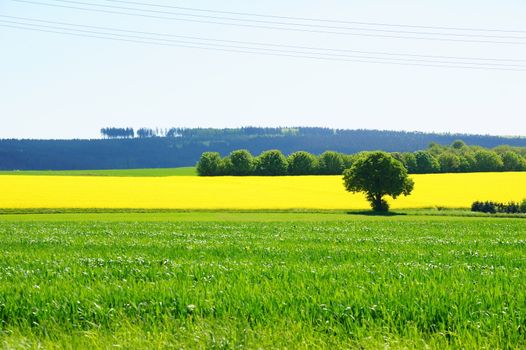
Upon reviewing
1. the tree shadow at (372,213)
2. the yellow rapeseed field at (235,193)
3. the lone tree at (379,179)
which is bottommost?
the tree shadow at (372,213)

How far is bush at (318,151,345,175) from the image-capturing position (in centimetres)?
12131

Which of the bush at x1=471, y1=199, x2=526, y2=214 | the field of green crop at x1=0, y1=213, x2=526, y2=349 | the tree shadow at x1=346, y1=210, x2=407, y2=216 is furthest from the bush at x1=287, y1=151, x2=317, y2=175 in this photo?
the field of green crop at x1=0, y1=213, x2=526, y2=349

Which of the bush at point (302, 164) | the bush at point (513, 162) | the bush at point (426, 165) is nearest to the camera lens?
the bush at point (302, 164)

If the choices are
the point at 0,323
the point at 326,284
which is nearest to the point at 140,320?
the point at 0,323

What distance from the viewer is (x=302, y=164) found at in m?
122

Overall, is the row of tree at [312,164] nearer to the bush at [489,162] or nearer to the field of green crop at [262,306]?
the bush at [489,162]

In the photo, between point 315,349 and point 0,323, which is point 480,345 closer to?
point 315,349

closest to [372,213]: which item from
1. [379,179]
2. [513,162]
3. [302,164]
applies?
[379,179]

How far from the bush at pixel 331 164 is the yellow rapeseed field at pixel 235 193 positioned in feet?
72.9

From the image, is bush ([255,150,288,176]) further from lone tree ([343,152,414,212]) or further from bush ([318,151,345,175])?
lone tree ([343,152,414,212])

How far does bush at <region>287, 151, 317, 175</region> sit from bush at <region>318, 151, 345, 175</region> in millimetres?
1545

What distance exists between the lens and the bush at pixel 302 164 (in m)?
121

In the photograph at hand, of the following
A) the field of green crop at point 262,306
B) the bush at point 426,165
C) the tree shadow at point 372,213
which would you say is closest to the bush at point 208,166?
the bush at point 426,165

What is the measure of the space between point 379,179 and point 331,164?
181 ft
